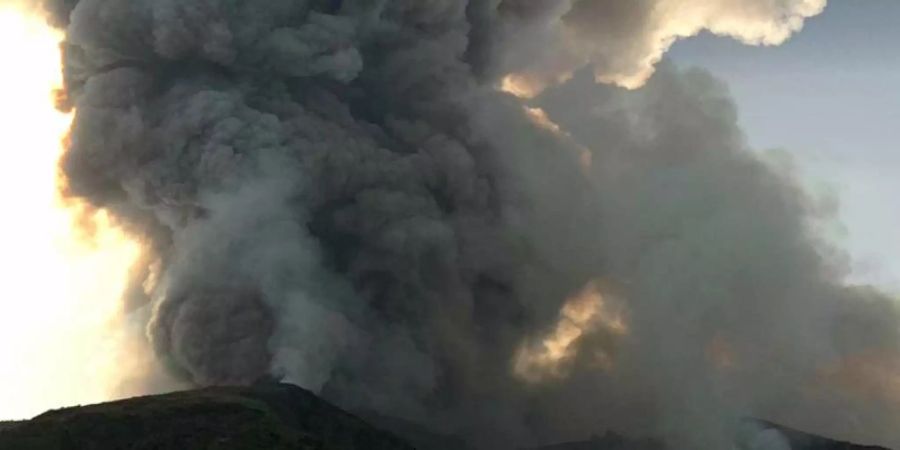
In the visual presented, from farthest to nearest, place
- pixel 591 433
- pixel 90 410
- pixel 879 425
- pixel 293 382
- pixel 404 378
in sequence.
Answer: pixel 879 425, pixel 591 433, pixel 404 378, pixel 293 382, pixel 90 410

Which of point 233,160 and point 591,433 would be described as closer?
point 233,160

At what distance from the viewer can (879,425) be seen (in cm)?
15112

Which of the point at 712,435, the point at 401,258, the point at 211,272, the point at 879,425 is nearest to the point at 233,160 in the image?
the point at 211,272

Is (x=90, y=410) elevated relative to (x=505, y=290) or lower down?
lower down

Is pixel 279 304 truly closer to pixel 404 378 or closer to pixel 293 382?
pixel 293 382

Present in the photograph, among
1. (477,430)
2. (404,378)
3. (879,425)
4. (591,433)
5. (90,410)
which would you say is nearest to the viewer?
(90,410)

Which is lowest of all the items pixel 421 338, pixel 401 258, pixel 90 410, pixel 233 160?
pixel 90 410

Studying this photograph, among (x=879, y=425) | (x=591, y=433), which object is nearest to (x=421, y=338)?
(x=591, y=433)

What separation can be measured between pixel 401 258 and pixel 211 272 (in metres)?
22.3

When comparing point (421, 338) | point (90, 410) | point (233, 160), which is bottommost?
point (90, 410)

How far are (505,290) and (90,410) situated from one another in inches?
2175

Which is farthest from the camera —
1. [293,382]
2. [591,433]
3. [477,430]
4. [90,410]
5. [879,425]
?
[879,425]

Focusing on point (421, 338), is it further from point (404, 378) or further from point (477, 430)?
point (477, 430)

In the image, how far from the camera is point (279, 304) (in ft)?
339
